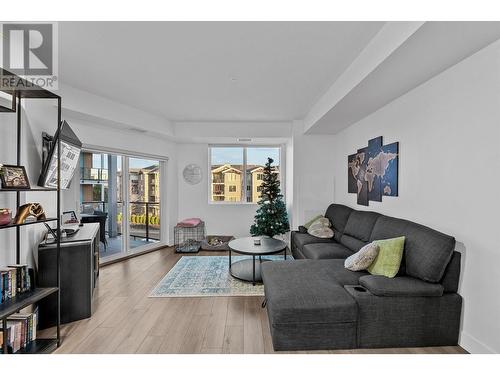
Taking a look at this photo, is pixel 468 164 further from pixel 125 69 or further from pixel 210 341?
pixel 125 69

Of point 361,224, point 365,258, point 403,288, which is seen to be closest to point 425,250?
point 403,288

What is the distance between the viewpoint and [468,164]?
199cm

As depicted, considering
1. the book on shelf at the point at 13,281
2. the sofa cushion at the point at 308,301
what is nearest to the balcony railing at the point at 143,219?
the book on shelf at the point at 13,281

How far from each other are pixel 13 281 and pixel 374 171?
396 cm

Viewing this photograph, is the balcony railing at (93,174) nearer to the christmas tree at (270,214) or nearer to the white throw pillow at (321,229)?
the christmas tree at (270,214)

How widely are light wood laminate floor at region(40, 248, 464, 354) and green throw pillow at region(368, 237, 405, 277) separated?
615 mm

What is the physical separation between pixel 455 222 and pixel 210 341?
2346 mm

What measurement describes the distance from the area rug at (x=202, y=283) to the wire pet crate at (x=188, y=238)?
0.70m

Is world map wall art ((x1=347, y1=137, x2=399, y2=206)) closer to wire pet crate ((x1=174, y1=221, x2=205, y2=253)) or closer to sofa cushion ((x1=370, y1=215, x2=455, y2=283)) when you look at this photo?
sofa cushion ((x1=370, y1=215, x2=455, y2=283))

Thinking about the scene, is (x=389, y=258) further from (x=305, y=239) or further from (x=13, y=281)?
(x=13, y=281)

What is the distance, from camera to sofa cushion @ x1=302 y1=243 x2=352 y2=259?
10.4 feet

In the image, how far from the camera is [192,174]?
577cm

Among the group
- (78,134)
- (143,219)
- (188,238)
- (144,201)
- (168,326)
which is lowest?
(168,326)

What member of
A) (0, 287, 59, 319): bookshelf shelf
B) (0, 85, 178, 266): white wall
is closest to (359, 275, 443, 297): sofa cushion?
(0, 287, 59, 319): bookshelf shelf
